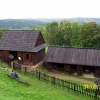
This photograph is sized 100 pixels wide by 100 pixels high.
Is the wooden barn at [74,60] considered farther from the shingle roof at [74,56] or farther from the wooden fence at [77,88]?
the wooden fence at [77,88]

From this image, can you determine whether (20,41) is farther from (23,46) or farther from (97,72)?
(97,72)

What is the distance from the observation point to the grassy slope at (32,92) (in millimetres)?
13523

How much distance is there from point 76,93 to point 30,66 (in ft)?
38.0

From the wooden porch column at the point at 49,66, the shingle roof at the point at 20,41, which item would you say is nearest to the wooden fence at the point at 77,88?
the wooden porch column at the point at 49,66

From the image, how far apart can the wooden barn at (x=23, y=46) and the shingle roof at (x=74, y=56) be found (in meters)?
2.57

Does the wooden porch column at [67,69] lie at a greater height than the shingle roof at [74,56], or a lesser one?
lesser

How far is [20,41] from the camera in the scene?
89.0ft

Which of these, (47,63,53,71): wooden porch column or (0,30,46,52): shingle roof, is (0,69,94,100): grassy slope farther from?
(0,30,46,52): shingle roof

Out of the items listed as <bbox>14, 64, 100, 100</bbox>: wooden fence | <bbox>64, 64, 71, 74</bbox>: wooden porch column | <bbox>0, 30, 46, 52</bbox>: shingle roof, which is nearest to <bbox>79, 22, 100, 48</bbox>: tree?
<bbox>0, 30, 46, 52</bbox>: shingle roof

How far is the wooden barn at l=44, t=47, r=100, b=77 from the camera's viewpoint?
74.6 feet

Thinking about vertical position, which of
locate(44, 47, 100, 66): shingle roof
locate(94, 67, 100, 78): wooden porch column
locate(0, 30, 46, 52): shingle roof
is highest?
locate(0, 30, 46, 52): shingle roof

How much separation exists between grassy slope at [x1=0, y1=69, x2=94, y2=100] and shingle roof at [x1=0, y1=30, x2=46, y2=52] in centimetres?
781

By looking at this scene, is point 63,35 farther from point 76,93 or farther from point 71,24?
point 76,93

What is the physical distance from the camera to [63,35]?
5331 centimetres
